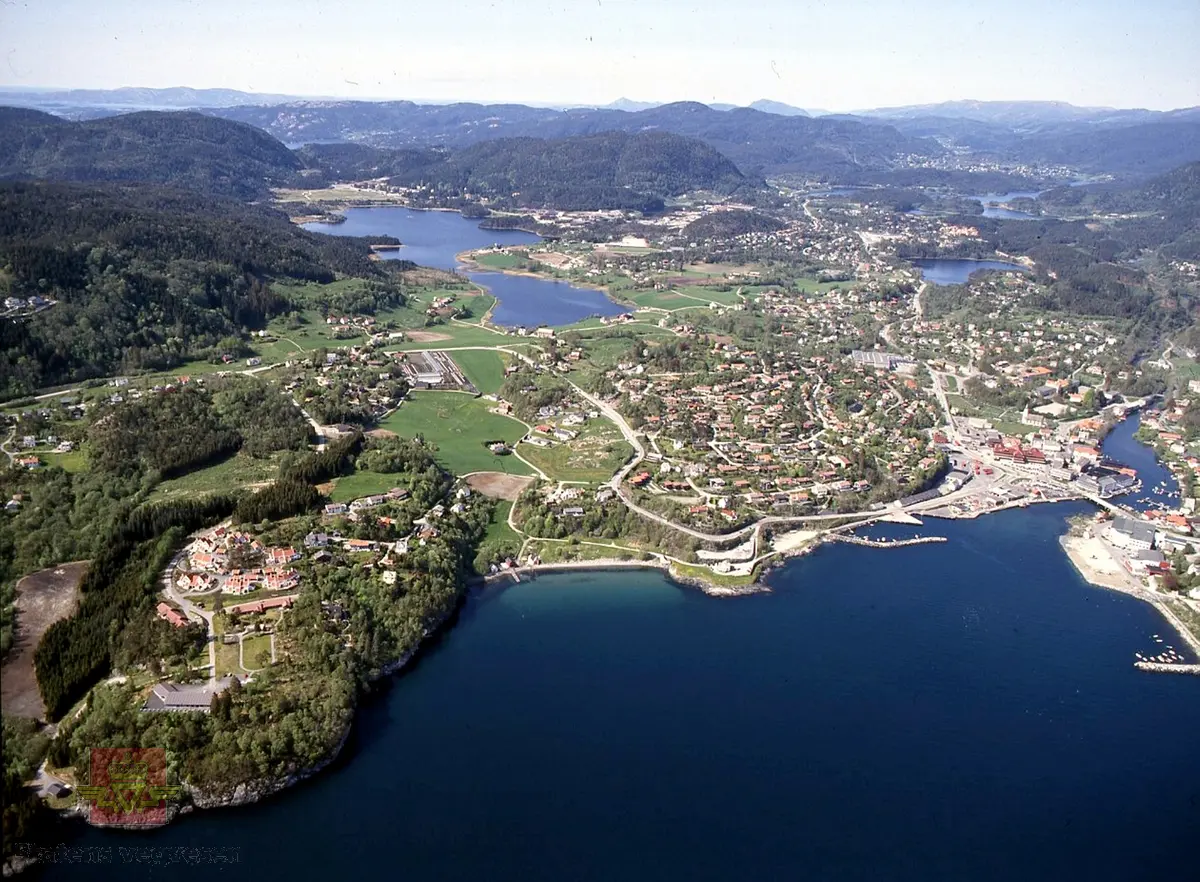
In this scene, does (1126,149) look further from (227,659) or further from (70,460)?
(227,659)

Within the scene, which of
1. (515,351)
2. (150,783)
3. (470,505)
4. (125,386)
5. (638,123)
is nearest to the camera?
(150,783)

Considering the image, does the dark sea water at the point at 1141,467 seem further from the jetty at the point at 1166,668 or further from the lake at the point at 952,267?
the lake at the point at 952,267

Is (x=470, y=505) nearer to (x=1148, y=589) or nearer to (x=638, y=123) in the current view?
(x=1148, y=589)

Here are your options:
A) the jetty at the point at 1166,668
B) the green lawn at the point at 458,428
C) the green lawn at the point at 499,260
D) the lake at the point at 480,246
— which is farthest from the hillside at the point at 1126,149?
the jetty at the point at 1166,668

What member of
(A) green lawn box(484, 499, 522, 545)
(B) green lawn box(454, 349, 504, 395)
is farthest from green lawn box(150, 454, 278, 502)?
(B) green lawn box(454, 349, 504, 395)

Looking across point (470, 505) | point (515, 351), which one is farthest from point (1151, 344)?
point (470, 505)

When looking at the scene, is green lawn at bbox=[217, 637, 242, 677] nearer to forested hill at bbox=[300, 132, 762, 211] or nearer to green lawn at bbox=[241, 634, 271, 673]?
green lawn at bbox=[241, 634, 271, 673]
